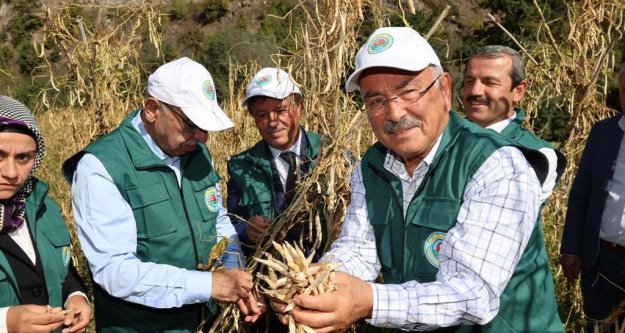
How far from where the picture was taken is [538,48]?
3.47m

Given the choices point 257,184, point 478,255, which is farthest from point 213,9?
point 478,255

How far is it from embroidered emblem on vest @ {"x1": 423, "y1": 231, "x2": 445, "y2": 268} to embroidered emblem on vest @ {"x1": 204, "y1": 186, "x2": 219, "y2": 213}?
108 cm

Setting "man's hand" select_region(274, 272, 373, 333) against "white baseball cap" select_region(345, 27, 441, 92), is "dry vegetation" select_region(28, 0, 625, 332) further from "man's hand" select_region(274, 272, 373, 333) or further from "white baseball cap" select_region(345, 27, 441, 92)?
"man's hand" select_region(274, 272, 373, 333)

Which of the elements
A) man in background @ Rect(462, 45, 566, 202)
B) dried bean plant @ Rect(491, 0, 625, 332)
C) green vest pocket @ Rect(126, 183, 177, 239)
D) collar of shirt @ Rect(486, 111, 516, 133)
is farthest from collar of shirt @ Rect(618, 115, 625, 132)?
green vest pocket @ Rect(126, 183, 177, 239)

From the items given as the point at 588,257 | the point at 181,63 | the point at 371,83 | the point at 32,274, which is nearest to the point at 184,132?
the point at 181,63

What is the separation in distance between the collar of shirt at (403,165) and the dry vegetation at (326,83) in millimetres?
454

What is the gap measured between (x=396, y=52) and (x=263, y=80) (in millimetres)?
1473

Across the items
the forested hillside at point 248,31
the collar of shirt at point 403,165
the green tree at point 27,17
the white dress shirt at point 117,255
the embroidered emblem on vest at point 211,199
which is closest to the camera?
the collar of shirt at point 403,165

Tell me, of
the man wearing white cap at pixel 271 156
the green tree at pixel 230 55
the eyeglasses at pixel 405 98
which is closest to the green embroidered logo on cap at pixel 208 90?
the man wearing white cap at pixel 271 156

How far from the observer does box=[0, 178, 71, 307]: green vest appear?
6.53ft

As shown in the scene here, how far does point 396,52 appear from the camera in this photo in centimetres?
152

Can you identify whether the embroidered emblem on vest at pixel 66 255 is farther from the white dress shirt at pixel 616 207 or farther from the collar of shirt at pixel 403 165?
the white dress shirt at pixel 616 207

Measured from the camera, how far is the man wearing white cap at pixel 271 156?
2783 mm

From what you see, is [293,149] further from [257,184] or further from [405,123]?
[405,123]
